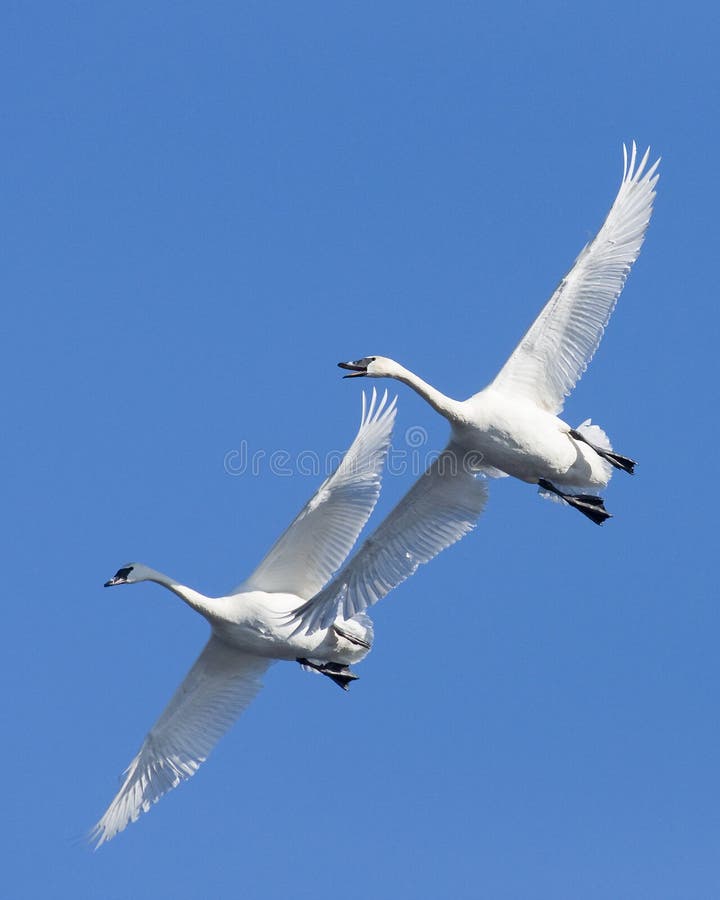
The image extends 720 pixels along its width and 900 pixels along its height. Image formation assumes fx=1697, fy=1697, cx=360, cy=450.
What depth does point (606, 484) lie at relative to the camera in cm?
1720

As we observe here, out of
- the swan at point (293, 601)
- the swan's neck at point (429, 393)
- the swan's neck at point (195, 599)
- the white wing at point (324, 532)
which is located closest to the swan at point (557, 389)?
the swan's neck at point (429, 393)

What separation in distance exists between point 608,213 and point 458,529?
3.63m

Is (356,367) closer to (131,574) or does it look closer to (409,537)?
(409,537)

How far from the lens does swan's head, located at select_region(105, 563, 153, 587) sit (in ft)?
59.4

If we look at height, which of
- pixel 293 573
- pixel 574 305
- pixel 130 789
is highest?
pixel 574 305

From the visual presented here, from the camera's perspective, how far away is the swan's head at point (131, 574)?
59.4ft

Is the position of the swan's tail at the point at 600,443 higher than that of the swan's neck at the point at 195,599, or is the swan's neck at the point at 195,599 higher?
the swan's tail at the point at 600,443

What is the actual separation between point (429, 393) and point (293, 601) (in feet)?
8.52

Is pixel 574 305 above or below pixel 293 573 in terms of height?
above

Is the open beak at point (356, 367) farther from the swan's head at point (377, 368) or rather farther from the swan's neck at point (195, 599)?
the swan's neck at point (195, 599)

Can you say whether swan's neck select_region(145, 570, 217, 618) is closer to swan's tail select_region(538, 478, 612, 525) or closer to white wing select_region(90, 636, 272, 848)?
white wing select_region(90, 636, 272, 848)

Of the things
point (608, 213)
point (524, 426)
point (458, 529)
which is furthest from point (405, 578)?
point (608, 213)

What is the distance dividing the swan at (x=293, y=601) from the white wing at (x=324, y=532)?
1 cm

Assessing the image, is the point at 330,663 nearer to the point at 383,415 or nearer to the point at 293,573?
the point at 293,573
